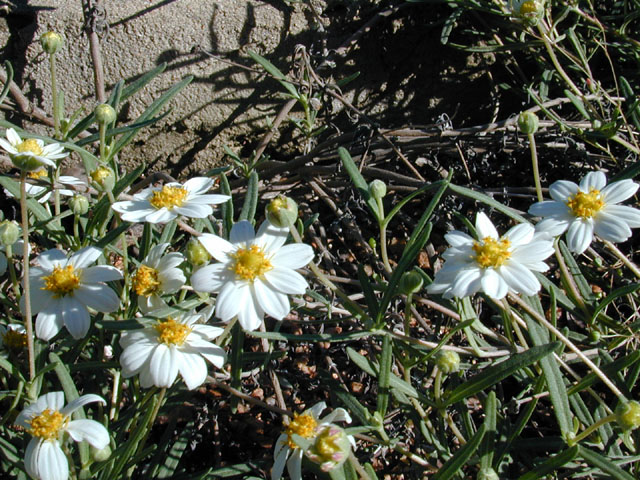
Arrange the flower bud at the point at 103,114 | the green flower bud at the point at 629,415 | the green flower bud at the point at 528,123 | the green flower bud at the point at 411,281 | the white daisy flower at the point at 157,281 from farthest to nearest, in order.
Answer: the flower bud at the point at 103,114 → the green flower bud at the point at 528,123 → the white daisy flower at the point at 157,281 → the green flower bud at the point at 411,281 → the green flower bud at the point at 629,415

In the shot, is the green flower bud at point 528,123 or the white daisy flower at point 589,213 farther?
the green flower bud at point 528,123

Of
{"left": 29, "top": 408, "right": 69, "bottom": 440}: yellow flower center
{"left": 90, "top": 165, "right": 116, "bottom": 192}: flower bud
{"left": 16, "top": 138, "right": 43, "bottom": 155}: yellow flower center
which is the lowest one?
{"left": 29, "top": 408, "right": 69, "bottom": 440}: yellow flower center

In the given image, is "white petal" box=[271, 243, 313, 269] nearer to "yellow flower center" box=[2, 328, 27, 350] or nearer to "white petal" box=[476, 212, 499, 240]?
"white petal" box=[476, 212, 499, 240]

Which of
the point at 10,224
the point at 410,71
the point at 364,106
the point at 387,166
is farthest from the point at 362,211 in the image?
the point at 10,224

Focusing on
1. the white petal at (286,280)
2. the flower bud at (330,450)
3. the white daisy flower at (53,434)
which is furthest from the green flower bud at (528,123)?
the white daisy flower at (53,434)

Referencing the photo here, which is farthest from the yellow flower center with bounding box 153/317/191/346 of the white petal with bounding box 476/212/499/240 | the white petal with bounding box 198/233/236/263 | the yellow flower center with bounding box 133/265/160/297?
the white petal with bounding box 476/212/499/240

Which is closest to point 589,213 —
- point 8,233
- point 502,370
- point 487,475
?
point 502,370

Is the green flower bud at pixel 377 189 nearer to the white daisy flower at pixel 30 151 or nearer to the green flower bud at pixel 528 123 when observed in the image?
the green flower bud at pixel 528 123
